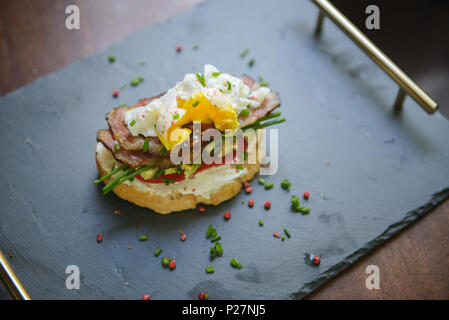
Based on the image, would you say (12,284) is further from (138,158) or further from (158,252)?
(138,158)

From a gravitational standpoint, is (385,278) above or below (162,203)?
below

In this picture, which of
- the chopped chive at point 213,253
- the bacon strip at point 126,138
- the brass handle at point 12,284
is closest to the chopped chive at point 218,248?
the chopped chive at point 213,253

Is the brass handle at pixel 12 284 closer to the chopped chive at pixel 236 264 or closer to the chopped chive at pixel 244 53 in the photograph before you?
the chopped chive at pixel 236 264

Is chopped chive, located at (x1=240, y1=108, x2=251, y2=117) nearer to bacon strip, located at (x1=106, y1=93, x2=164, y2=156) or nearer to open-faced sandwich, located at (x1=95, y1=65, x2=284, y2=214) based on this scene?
open-faced sandwich, located at (x1=95, y1=65, x2=284, y2=214)

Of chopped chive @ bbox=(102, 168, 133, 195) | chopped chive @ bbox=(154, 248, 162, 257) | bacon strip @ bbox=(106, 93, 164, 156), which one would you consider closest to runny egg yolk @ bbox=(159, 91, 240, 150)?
bacon strip @ bbox=(106, 93, 164, 156)

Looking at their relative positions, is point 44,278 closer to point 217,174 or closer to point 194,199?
point 194,199
